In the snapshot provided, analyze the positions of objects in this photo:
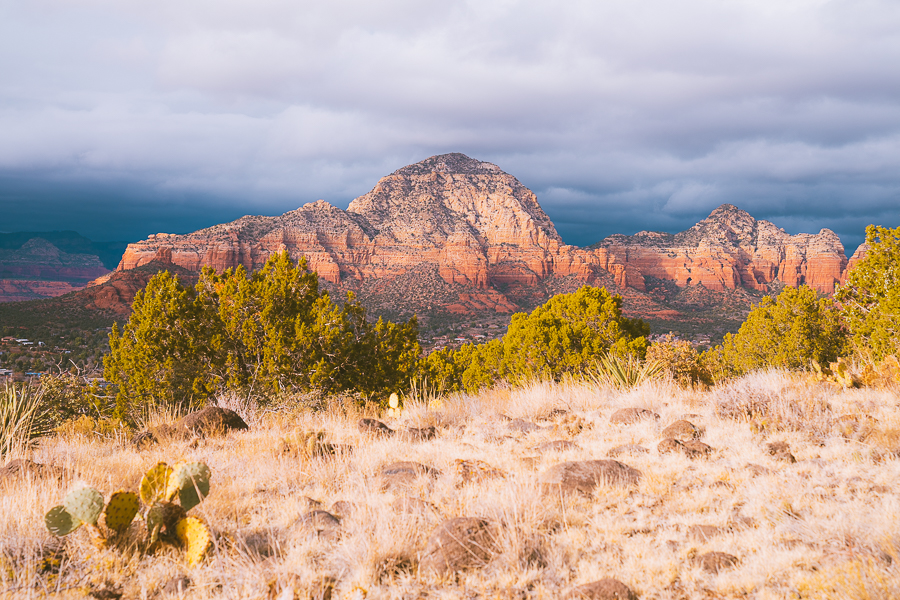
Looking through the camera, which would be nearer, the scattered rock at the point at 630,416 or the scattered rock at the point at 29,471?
the scattered rock at the point at 29,471

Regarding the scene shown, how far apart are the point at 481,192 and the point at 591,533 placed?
508 ft

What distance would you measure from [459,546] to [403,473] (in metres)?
1.68

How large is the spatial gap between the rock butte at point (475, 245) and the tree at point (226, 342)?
3690 inches

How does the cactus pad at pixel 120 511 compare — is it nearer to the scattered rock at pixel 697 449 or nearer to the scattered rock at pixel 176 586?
the scattered rock at pixel 176 586

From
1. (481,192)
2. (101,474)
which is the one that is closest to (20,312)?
(101,474)


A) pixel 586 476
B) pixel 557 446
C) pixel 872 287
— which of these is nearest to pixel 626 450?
pixel 557 446

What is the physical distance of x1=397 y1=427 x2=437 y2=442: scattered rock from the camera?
6469mm

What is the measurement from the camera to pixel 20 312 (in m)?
58.1

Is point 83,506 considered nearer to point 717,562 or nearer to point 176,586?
point 176,586

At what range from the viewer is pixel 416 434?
21.8 feet

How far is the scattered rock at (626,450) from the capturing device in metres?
5.45

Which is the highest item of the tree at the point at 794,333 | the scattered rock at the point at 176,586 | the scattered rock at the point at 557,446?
the scattered rock at the point at 176,586

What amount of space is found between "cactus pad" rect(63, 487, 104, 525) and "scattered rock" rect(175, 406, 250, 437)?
3.36m

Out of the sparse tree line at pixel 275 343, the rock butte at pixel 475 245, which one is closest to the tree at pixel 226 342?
the sparse tree line at pixel 275 343
